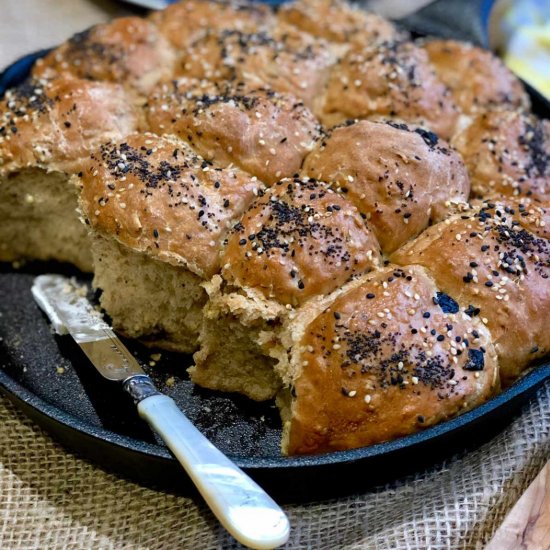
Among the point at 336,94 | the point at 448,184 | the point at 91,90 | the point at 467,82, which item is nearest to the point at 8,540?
the point at 91,90

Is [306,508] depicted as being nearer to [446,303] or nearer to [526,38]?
[446,303]

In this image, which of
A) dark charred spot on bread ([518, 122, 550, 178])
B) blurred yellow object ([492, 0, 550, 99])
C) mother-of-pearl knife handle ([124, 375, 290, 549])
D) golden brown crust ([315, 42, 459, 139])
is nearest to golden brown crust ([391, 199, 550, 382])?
dark charred spot on bread ([518, 122, 550, 178])

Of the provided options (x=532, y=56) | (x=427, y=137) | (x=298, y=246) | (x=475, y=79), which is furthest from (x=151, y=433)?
(x=532, y=56)

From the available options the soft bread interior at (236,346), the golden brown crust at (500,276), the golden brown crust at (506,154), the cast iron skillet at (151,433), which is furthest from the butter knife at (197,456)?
the golden brown crust at (506,154)

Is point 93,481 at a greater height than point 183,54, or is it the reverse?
point 183,54

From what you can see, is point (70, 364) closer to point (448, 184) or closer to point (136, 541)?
point (136, 541)
